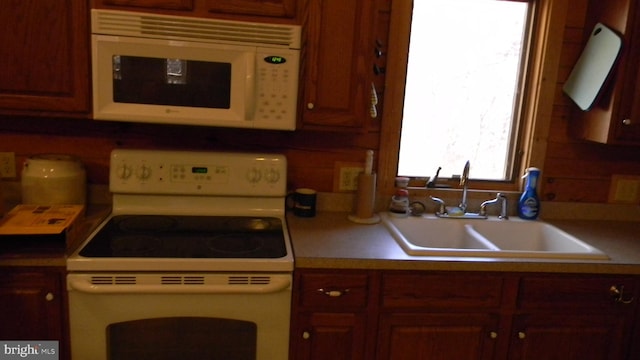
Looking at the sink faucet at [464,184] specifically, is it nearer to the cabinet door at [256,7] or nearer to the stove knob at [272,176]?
the stove knob at [272,176]

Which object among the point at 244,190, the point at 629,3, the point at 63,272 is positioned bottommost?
the point at 63,272

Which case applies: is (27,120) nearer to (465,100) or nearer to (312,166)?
(312,166)

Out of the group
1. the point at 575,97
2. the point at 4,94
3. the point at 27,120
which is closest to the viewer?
the point at 4,94

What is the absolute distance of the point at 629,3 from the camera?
181 centimetres

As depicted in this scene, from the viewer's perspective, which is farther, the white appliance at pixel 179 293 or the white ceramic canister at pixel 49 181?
the white ceramic canister at pixel 49 181

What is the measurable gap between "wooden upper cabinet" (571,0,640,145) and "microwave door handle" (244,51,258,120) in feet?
4.54

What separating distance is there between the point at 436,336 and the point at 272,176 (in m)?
0.85

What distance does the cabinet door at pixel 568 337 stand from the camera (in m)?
1.67

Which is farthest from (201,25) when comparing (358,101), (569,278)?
(569,278)

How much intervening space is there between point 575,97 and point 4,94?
221cm

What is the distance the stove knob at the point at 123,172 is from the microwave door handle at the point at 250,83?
0.54 m

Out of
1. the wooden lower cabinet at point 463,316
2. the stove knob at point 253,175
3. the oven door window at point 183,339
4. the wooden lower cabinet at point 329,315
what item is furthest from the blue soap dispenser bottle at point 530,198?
the oven door window at point 183,339

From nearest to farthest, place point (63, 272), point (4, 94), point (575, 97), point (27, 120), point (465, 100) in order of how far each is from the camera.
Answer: point (63, 272) < point (4, 94) < point (27, 120) < point (575, 97) < point (465, 100)

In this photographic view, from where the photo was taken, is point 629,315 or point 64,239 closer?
point 64,239
